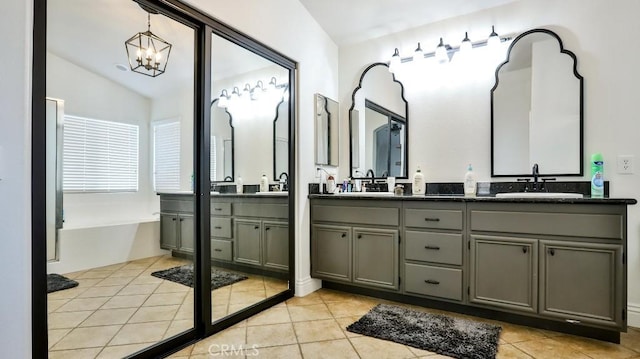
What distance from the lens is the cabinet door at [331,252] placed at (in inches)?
117

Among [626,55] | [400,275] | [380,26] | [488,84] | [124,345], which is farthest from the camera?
[380,26]

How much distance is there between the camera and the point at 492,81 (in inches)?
114

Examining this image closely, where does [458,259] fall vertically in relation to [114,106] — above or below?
below

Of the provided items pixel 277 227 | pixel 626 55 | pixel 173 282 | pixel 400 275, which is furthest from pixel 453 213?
pixel 173 282

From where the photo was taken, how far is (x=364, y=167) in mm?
3486

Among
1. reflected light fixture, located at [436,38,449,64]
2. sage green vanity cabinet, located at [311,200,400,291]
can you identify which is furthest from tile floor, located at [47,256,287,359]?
reflected light fixture, located at [436,38,449,64]

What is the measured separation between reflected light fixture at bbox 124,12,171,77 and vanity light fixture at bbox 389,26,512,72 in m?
2.03

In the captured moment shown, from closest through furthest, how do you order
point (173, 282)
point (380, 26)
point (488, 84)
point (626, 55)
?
point (173, 282) → point (626, 55) → point (488, 84) → point (380, 26)

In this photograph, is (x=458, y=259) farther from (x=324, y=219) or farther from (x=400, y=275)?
(x=324, y=219)

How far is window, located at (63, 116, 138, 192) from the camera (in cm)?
168

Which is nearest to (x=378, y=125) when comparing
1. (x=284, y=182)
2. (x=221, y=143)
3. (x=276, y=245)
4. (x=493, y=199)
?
(x=284, y=182)

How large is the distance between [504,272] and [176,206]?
220cm

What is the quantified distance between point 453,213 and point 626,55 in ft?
5.29

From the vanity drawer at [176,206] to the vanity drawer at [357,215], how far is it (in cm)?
121
